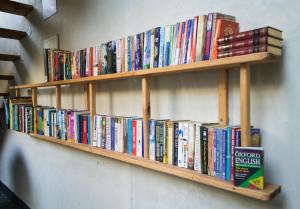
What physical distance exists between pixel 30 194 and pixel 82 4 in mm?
2307

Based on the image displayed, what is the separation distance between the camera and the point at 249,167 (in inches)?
36.1

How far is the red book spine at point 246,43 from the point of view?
0.88 meters

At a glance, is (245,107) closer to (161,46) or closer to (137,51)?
(161,46)

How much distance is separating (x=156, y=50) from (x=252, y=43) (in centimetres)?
49

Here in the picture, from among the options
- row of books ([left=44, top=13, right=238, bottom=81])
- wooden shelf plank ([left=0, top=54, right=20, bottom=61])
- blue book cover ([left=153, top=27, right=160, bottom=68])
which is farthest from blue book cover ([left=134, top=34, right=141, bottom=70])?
wooden shelf plank ([left=0, top=54, right=20, bottom=61])

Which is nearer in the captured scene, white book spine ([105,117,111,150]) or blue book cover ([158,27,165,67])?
blue book cover ([158,27,165,67])

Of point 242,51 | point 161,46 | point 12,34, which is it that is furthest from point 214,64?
point 12,34

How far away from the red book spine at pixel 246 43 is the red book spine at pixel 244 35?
0.01 m

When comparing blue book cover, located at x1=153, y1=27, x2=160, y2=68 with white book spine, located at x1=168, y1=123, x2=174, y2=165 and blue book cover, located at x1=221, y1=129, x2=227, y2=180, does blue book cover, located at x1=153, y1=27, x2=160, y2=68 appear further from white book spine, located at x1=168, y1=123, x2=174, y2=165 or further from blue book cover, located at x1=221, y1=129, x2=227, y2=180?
blue book cover, located at x1=221, y1=129, x2=227, y2=180

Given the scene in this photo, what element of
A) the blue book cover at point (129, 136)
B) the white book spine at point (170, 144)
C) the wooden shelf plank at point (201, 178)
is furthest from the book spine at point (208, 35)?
the blue book cover at point (129, 136)

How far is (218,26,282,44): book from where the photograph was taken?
0.88 meters

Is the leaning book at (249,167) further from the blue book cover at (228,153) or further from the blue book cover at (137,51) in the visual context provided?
the blue book cover at (137,51)

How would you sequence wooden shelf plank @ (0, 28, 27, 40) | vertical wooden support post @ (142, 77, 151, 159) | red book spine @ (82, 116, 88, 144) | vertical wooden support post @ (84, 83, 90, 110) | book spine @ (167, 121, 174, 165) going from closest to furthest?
book spine @ (167, 121, 174, 165) < vertical wooden support post @ (142, 77, 151, 159) < red book spine @ (82, 116, 88, 144) < vertical wooden support post @ (84, 83, 90, 110) < wooden shelf plank @ (0, 28, 27, 40)

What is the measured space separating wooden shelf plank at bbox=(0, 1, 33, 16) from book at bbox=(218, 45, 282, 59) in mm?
2509
